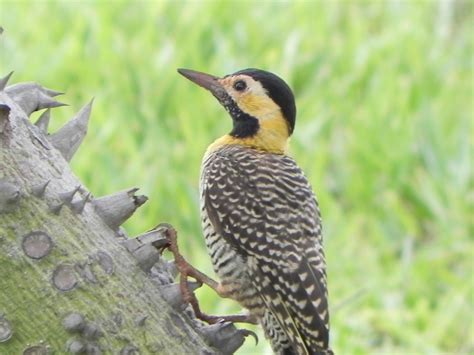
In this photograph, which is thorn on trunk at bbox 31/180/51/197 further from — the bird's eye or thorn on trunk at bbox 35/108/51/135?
the bird's eye

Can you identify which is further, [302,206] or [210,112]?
[210,112]

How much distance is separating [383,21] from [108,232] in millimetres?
6689

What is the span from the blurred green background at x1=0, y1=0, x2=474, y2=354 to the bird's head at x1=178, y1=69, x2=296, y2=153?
1196mm

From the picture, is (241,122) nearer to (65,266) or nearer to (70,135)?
(70,135)

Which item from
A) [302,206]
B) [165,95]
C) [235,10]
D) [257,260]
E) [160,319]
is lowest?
[160,319]

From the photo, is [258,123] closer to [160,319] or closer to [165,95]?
[160,319]

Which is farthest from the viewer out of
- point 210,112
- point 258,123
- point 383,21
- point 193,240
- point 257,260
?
point 383,21

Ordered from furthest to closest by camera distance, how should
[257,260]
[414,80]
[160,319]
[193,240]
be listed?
[414,80] < [193,240] < [257,260] < [160,319]

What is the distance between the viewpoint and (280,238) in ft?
11.1

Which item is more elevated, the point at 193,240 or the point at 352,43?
the point at 352,43

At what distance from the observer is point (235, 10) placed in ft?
25.5

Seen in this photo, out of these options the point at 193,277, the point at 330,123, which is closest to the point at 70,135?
the point at 193,277

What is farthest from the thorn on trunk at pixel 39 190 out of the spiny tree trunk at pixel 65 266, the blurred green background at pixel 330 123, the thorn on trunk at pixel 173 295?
the blurred green background at pixel 330 123

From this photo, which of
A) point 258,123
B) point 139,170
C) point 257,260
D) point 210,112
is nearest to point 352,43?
point 210,112
